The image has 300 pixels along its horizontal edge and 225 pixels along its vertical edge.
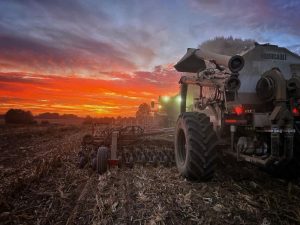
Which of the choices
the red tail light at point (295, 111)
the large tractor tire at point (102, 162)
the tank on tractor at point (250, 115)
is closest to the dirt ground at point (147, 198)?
the large tractor tire at point (102, 162)

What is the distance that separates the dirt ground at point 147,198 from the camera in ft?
14.2

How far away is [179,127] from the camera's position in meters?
6.86

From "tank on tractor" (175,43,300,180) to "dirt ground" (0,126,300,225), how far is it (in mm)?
536

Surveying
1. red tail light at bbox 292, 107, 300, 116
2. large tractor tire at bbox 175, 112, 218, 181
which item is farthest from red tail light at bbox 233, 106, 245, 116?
red tail light at bbox 292, 107, 300, 116

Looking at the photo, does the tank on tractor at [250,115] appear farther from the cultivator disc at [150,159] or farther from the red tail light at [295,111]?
the cultivator disc at [150,159]

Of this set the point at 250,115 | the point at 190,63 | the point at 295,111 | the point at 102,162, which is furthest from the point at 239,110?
the point at 102,162

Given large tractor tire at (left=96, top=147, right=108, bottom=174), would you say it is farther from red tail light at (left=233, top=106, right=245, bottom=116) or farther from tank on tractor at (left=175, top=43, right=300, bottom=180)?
red tail light at (left=233, top=106, right=245, bottom=116)

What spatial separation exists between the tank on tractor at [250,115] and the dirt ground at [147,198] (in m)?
0.54

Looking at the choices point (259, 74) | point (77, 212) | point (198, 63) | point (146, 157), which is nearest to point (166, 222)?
point (77, 212)

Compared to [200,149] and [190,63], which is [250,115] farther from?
[190,63]

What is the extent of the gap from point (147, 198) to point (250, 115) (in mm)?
2743

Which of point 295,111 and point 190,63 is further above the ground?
point 190,63

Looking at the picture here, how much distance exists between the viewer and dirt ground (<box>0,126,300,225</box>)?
14.2 ft

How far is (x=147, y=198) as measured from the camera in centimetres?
511
